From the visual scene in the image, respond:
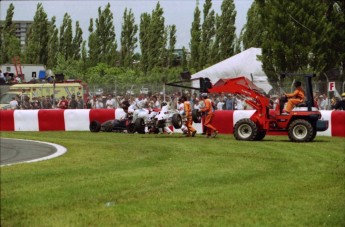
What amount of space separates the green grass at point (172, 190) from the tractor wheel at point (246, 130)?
5810mm

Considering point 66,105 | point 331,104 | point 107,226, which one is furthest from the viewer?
point 66,105

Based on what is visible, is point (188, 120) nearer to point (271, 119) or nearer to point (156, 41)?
point (271, 119)

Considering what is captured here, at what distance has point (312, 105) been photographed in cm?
2019

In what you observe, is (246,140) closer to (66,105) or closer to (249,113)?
(249,113)

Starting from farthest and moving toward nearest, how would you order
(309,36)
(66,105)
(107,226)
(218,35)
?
(218,35)
(309,36)
(66,105)
(107,226)

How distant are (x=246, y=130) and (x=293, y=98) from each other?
160cm

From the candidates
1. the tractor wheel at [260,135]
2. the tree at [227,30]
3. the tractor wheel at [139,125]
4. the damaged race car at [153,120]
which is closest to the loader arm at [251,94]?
the tractor wheel at [260,135]

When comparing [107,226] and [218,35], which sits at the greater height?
[218,35]

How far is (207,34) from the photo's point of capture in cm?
4350

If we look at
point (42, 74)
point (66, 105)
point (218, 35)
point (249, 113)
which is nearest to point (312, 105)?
point (249, 113)

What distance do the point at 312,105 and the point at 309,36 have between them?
16.9 metres

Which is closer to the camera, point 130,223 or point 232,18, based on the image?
point 130,223

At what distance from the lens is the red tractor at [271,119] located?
771 inches

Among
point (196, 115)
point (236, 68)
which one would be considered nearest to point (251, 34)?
point (236, 68)
